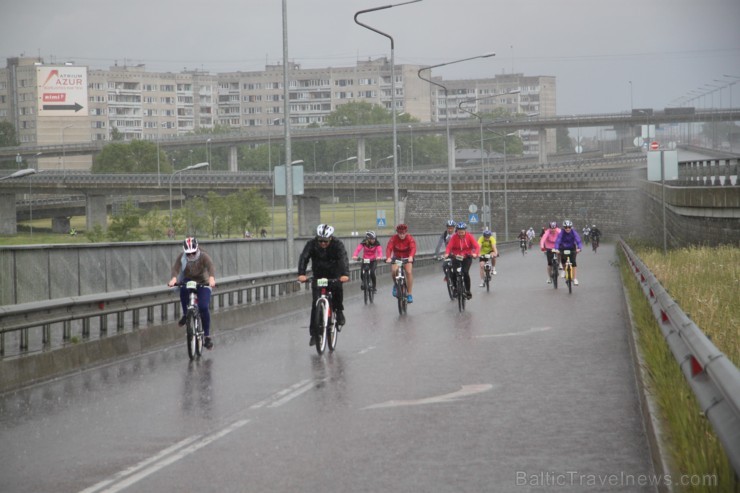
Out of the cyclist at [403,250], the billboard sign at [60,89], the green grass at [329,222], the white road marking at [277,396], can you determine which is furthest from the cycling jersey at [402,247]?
the billboard sign at [60,89]

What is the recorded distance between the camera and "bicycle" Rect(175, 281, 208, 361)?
17.2 m

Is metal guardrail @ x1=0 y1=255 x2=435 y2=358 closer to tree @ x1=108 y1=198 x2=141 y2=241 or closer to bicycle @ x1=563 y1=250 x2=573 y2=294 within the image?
bicycle @ x1=563 y1=250 x2=573 y2=294

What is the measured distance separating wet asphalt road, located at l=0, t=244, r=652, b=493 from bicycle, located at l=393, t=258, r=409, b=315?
17.9ft

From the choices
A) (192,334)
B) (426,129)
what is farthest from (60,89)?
(192,334)

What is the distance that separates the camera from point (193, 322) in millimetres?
17312

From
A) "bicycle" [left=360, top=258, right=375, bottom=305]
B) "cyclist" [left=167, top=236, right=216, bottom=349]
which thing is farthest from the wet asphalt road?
→ "bicycle" [left=360, top=258, right=375, bottom=305]

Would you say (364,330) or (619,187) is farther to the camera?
(619,187)

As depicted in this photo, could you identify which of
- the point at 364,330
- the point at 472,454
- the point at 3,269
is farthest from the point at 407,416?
the point at 364,330

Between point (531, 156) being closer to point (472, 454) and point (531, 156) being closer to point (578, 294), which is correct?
point (578, 294)

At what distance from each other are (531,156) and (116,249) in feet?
589

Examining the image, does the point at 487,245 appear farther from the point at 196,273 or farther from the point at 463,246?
the point at 196,273

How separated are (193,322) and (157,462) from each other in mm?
8012

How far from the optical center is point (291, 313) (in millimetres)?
27734

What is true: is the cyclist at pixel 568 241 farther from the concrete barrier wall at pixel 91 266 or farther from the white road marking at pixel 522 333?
the white road marking at pixel 522 333
